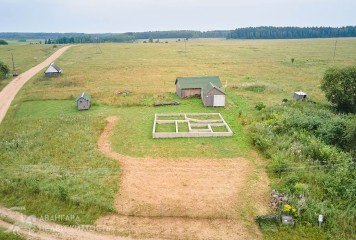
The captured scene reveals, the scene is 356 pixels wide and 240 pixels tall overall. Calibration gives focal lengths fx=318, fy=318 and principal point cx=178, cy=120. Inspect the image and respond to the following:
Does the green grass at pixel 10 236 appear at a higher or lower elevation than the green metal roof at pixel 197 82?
lower

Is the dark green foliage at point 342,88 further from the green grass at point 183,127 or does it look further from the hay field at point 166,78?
the green grass at point 183,127

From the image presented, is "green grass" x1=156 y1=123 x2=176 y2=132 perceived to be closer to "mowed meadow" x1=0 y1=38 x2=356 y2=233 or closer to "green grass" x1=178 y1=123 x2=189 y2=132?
"green grass" x1=178 y1=123 x2=189 y2=132

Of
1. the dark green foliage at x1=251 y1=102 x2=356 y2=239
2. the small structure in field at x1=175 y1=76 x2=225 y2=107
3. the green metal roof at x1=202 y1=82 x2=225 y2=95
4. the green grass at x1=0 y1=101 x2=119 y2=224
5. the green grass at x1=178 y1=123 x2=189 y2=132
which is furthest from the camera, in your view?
the small structure in field at x1=175 y1=76 x2=225 y2=107

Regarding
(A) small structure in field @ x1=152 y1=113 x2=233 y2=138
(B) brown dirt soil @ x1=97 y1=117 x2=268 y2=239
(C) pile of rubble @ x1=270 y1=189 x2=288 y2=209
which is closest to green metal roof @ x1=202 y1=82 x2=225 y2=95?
(A) small structure in field @ x1=152 y1=113 x2=233 y2=138

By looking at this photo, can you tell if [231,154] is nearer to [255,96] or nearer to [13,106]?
[255,96]

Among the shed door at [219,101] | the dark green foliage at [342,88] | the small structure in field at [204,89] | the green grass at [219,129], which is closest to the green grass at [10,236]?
the green grass at [219,129]

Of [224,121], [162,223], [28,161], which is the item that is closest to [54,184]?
[28,161]

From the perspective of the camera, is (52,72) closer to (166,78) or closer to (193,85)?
(166,78)
